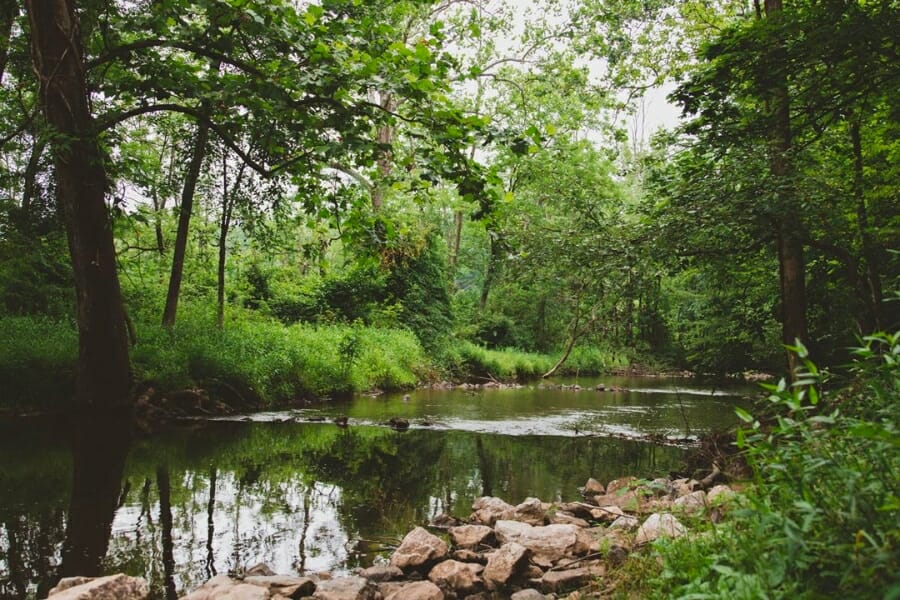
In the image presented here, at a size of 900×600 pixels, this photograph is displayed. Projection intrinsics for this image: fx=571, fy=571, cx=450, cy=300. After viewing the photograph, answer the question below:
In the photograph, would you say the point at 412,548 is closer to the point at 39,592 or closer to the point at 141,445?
the point at 39,592

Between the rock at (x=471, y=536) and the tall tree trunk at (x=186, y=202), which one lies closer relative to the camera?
the rock at (x=471, y=536)

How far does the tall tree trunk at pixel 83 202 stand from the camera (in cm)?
760

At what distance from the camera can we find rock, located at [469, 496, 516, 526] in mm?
4996

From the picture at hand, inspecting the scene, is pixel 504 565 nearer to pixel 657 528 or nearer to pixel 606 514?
pixel 657 528

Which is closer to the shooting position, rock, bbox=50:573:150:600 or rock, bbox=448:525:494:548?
rock, bbox=50:573:150:600

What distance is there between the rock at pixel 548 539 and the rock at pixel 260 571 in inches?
66.2

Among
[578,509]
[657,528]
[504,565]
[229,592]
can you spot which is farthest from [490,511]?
[229,592]

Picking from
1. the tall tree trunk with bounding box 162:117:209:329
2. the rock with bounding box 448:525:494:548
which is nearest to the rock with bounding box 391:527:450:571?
the rock with bounding box 448:525:494:548

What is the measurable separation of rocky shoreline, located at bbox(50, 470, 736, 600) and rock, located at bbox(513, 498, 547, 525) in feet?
1.13

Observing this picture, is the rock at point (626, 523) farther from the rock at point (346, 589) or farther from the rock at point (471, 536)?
the rock at point (346, 589)

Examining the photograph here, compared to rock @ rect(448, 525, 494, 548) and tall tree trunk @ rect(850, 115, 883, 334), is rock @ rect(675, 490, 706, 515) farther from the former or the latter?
tall tree trunk @ rect(850, 115, 883, 334)

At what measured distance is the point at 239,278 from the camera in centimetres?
1917

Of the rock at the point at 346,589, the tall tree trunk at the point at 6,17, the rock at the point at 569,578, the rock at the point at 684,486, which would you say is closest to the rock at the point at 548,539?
the rock at the point at 569,578

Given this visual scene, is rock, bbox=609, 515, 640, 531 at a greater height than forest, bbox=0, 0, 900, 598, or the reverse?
forest, bbox=0, 0, 900, 598
